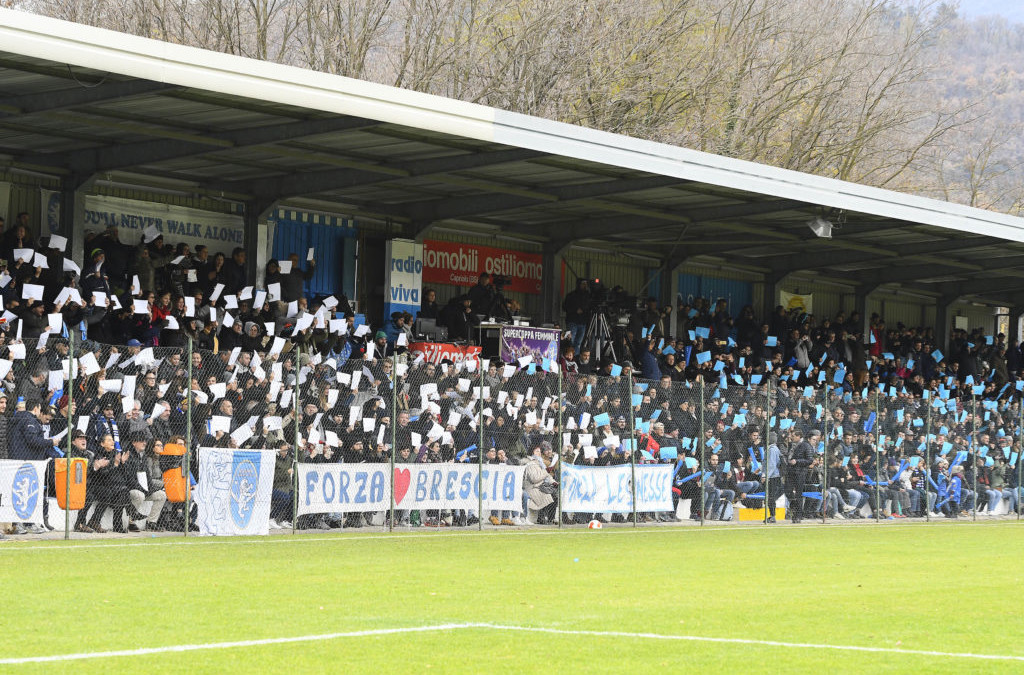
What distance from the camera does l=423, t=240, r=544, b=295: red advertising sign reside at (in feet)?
99.5

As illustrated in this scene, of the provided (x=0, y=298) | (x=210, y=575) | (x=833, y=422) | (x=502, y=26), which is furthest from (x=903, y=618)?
(x=502, y=26)

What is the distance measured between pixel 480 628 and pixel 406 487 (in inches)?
405

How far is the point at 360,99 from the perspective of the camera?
773 inches

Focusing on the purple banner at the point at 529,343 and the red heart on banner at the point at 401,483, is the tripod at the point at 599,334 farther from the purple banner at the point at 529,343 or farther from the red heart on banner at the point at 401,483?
the red heart on banner at the point at 401,483

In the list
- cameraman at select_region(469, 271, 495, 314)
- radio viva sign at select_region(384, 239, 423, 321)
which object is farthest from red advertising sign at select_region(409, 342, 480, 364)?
radio viva sign at select_region(384, 239, 423, 321)

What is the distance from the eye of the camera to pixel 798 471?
2652cm

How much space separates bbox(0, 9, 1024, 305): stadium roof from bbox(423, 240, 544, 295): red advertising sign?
505mm

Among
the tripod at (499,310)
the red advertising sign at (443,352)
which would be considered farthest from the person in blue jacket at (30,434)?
the tripod at (499,310)

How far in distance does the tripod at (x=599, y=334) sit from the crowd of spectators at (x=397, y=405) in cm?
11

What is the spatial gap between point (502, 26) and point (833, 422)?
20458 millimetres

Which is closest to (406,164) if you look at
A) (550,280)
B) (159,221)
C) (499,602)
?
(159,221)

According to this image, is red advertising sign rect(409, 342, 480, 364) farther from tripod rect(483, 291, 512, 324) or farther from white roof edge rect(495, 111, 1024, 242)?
white roof edge rect(495, 111, 1024, 242)

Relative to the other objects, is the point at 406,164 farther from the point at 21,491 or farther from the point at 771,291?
the point at 771,291

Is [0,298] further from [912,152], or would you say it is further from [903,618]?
[912,152]
